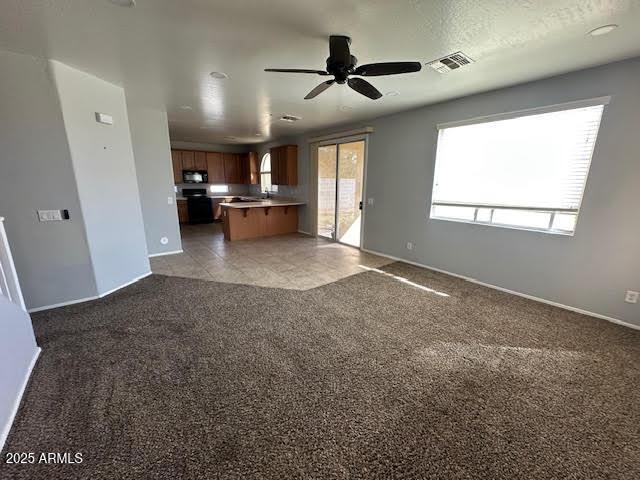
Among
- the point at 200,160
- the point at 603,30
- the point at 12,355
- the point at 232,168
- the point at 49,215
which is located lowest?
the point at 12,355

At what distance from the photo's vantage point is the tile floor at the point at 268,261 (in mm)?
3857

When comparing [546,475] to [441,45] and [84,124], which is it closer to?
[441,45]

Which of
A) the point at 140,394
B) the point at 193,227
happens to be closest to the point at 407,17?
the point at 140,394

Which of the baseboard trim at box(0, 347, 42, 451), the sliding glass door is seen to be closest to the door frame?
the sliding glass door

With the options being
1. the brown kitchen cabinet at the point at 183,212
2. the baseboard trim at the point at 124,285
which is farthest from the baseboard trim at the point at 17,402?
the brown kitchen cabinet at the point at 183,212

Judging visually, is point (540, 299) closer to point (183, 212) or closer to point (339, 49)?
point (339, 49)

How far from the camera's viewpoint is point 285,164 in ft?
22.5

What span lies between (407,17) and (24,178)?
3807 mm

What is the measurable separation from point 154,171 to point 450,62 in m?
4.70

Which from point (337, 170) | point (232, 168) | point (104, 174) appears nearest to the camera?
point (104, 174)

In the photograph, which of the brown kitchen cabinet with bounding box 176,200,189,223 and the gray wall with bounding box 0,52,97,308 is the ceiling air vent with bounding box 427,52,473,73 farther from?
the brown kitchen cabinet with bounding box 176,200,189,223

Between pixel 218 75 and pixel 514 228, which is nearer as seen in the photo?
pixel 218 75

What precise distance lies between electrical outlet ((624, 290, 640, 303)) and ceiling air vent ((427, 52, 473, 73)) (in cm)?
286

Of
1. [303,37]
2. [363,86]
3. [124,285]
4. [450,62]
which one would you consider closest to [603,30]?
[450,62]
